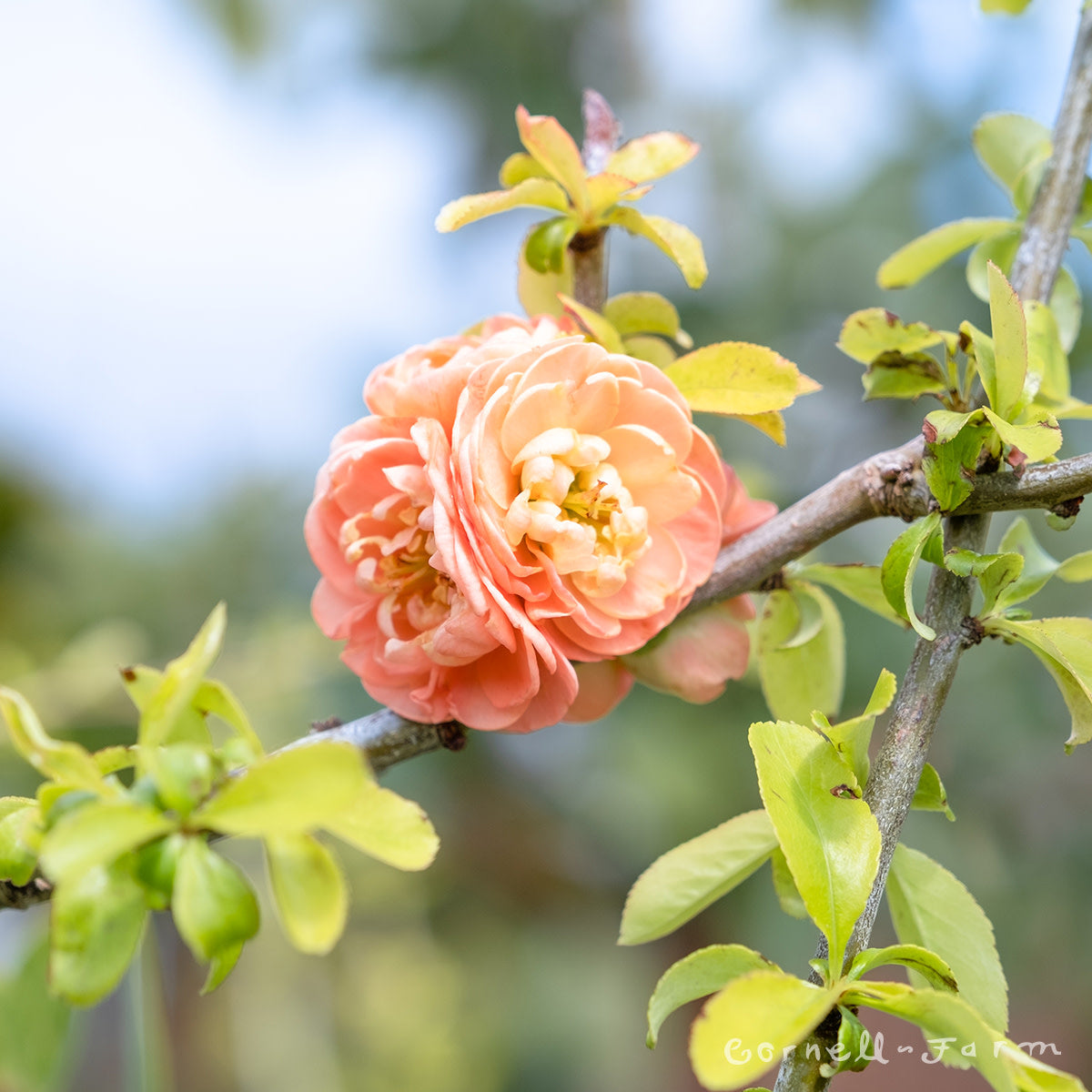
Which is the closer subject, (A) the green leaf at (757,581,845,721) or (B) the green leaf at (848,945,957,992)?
(B) the green leaf at (848,945,957,992)

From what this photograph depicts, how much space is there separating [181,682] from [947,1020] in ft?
0.62

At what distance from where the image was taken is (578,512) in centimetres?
30

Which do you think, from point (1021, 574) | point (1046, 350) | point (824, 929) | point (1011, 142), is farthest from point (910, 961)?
point (1011, 142)

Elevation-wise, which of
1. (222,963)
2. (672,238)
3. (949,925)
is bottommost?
(949,925)

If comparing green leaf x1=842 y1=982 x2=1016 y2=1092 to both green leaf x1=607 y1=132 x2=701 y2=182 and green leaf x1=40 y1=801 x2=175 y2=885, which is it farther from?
green leaf x1=607 y1=132 x2=701 y2=182

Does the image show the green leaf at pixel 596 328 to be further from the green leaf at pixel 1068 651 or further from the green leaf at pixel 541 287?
the green leaf at pixel 1068 651

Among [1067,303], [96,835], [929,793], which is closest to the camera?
[96,835]

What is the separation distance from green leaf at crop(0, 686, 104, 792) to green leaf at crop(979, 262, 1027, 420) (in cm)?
27

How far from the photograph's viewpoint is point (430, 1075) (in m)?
1.54

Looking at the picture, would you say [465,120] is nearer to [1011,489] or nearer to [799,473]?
[799,473]

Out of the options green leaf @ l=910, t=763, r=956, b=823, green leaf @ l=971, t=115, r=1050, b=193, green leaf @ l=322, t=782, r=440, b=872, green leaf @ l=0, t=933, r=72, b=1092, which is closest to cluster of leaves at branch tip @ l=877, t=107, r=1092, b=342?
green leaf @ l=971, t=115, r=1050, b=193

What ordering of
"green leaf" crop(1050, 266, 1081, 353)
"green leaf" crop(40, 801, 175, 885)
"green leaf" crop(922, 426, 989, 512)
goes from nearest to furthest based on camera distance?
"green leaf" crop(40, 801, 175, 885)
"green leaf" crop(922, 426, 989, 512)
"green leaf" crop(1050, 266, 1081, 353)

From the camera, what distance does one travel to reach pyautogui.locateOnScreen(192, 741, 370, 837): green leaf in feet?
0.60

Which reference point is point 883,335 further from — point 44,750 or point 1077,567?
point 44,750
